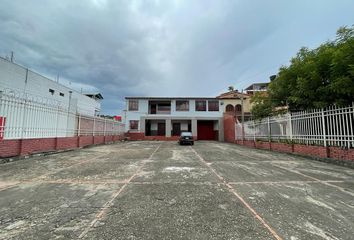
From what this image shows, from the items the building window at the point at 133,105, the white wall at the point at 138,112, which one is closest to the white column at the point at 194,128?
the white wall at the point at 138,112

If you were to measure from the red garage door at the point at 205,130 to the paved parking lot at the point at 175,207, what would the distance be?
85.9 ft

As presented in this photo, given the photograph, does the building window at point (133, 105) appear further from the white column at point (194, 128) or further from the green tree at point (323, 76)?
the green tree at point (323, 76)

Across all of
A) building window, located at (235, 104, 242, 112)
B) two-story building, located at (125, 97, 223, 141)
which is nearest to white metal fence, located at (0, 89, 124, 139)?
two-story building, located at (125, 97, 223, 141)

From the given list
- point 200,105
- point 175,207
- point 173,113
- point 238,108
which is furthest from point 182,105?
point 175,207

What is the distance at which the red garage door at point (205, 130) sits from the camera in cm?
3180

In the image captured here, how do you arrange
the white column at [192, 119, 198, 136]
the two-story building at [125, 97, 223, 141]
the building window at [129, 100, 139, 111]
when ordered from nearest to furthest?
1. the white column at [192, 119, 198, 136]
2. the two-story building at [125, 97, 223, 141]
3. the building window at [129, 100, 139, 111]

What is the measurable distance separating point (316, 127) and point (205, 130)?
2308 centimetres

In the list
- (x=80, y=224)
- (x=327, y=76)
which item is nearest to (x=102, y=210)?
(x=80, y=224)

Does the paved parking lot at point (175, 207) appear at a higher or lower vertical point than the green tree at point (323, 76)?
lower

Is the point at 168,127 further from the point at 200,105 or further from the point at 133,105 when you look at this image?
the point at 133,105

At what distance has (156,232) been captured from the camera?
2490mm

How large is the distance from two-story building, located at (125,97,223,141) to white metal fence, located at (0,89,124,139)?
15376 mm

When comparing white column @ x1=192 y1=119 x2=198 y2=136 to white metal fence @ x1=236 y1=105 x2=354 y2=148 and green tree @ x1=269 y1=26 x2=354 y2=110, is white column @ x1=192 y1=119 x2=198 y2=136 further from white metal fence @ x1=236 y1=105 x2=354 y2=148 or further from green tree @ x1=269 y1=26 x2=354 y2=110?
green tree @ x1=269 y1=26 x2=354 y2=110

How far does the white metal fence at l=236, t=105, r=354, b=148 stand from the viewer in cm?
749
